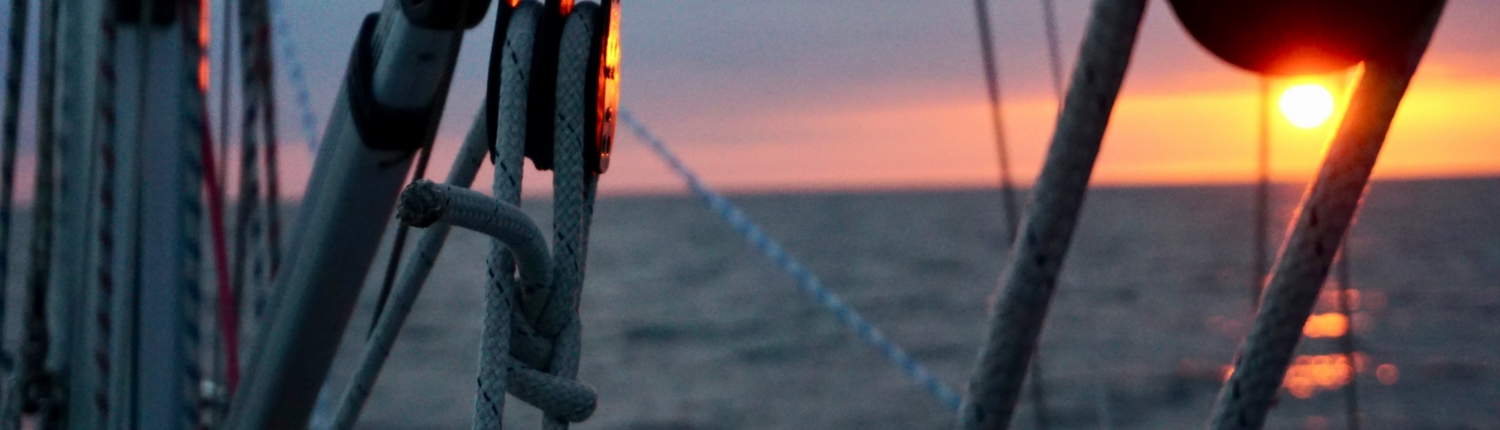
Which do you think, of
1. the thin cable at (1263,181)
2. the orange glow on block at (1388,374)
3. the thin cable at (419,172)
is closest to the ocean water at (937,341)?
the orange glow on block at (1388,374)

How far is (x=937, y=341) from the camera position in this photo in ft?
42.7

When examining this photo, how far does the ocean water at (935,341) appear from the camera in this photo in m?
8.83

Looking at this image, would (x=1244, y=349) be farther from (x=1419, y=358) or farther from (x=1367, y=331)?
(x=1367, y=331)

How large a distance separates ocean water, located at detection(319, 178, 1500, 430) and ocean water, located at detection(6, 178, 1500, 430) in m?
0.04

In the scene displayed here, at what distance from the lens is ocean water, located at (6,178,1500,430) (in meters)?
8.83

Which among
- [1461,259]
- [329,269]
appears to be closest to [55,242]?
[329,269]

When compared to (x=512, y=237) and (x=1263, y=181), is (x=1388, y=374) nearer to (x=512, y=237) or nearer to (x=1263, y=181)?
(x=1263, y=181)

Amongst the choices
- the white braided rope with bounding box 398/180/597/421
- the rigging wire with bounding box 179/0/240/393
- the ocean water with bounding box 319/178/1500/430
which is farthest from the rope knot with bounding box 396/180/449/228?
the ocean water with bounding box 319/178/1500/430

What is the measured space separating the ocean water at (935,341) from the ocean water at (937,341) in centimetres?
4

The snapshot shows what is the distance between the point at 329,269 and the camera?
84 centimetres

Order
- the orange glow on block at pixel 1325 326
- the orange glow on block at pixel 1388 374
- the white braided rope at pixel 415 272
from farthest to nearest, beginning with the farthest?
the orange glow on block at pixel 1325 326
the orange glow on block at pixel 1388 374
the white braided rope at pixel 415 272

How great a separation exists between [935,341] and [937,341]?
21mm

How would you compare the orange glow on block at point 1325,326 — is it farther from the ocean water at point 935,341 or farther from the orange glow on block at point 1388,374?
the orange glow on block at point 1388,374

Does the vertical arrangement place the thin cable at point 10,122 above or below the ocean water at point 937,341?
above
